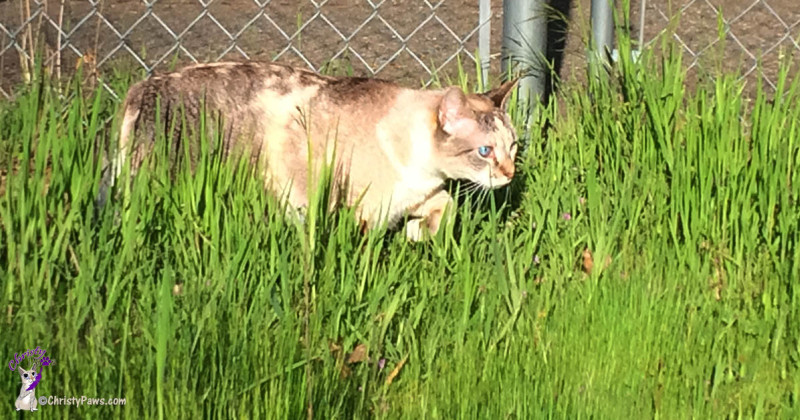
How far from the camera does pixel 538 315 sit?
2617mm

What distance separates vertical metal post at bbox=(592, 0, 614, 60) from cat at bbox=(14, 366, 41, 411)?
190 cm

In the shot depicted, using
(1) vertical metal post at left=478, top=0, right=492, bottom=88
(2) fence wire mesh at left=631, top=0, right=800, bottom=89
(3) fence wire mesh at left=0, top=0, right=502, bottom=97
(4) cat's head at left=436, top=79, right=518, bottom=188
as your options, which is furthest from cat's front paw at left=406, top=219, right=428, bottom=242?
(2) fence wire mesh at left=631, top=0, right=800, bottom=89

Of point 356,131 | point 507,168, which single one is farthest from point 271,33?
point 507,168

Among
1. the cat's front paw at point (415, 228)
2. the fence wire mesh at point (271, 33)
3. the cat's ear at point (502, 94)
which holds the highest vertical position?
the fence wire mesh at point (271, 33)

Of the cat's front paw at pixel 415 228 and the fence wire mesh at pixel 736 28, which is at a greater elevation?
the fence wire mesh at pixel 736 28

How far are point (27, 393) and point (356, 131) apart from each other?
54.2 inches

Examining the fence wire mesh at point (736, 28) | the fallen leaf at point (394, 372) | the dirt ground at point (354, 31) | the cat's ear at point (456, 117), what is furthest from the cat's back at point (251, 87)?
the fence wire mesh at point (736, 28)

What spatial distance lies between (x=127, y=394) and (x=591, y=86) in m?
1.74

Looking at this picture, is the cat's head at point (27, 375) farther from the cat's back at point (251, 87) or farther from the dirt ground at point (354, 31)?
the dirt ground at point (354, 31)

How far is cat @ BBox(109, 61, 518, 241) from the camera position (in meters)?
3.08

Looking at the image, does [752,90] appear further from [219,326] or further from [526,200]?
[219,326]

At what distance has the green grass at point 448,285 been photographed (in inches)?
83.5

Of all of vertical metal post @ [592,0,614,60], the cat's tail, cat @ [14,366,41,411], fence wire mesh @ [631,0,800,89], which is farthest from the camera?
fence wire mesh @ [631,0,800,89]

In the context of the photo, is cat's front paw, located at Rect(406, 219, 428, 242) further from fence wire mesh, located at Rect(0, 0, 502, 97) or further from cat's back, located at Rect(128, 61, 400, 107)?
fence wire mesh, located at Rect(0, 0, 502, 97)
